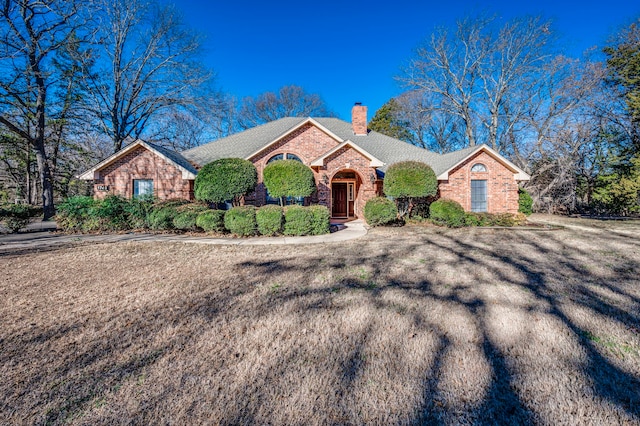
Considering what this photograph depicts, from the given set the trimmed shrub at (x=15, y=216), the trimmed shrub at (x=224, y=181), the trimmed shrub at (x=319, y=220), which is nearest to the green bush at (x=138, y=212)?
the trimmed shrub at (x=224, y=181)

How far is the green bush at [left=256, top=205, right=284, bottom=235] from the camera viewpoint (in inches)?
386

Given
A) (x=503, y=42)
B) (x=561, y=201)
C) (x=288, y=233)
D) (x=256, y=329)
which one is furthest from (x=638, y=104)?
(x=256, y=329)

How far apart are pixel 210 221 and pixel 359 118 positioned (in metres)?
13.7

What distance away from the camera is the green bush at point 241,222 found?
9758mm

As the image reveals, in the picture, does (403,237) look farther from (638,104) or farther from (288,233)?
→ (638,104)

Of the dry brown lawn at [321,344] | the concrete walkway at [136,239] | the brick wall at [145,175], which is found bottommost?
the dry brown lawn at [321,344]

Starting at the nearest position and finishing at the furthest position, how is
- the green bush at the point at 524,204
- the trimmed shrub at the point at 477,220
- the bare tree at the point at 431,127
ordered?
the trimmed shrub at the point at 477,220 < the green bush at the point at 524,204 < the bare tree at the point at 431,127

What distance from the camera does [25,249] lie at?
7.65 m

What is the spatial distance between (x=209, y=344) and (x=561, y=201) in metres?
27.1

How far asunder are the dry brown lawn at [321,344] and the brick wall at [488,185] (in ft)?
30.2

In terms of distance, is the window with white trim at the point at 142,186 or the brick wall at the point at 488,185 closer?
the window with white trim at the point at 142,186

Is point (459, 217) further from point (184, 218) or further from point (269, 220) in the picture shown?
point (184, 218)

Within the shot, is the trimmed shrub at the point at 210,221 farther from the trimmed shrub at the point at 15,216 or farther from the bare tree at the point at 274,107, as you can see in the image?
the bare tree at the point at 274,107

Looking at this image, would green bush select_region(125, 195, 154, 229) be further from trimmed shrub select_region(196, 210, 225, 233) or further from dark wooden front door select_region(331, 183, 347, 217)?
dark wooden front door select_region(331, 183, 347, 217)
